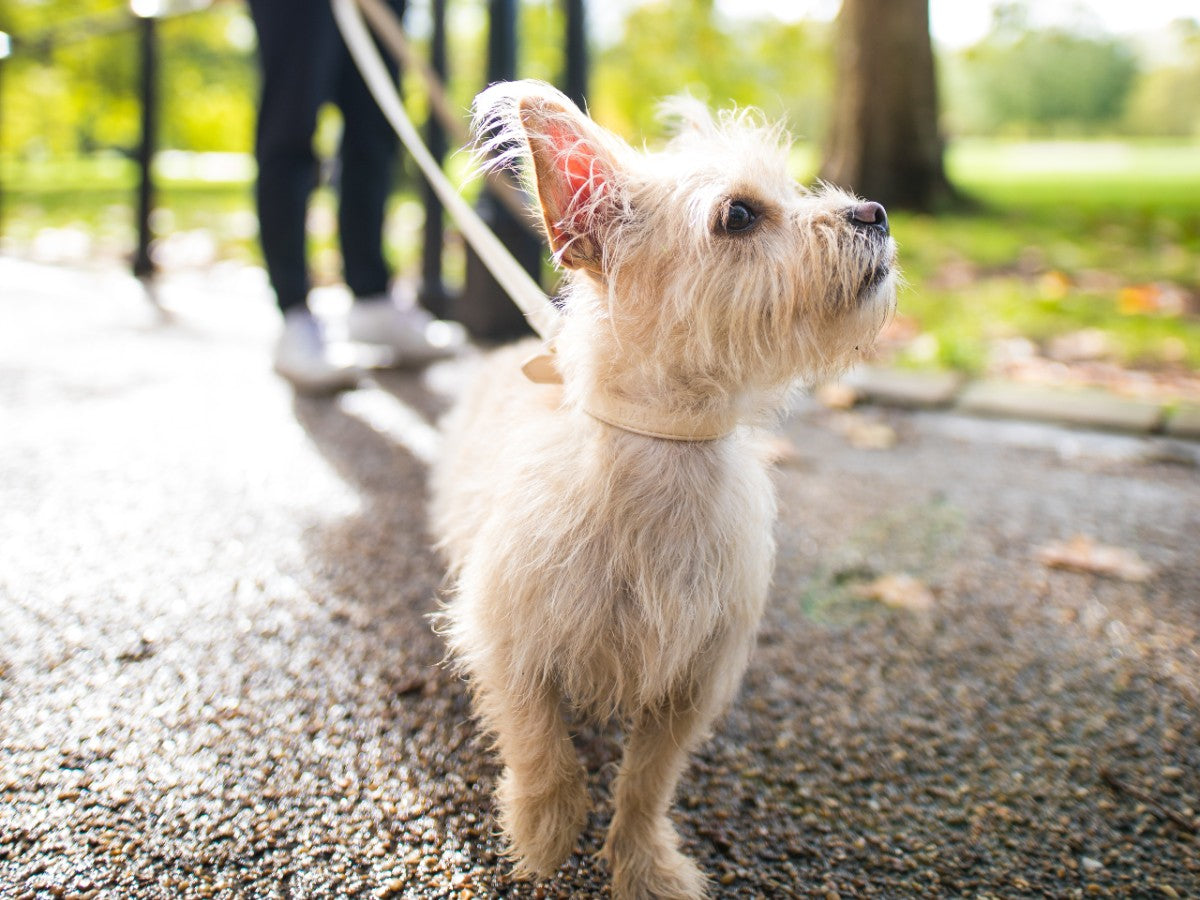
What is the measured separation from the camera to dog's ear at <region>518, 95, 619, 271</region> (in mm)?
1842

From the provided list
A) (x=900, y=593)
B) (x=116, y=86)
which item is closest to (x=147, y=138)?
(x=900, y=593)

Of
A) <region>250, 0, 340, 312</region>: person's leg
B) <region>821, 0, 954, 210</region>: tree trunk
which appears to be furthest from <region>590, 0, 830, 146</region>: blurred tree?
<region>250, 0, 340, 312</region>: person's leg

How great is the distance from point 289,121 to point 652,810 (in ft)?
12.4

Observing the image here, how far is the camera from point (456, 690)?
8.13 ft

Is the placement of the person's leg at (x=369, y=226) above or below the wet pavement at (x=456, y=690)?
above

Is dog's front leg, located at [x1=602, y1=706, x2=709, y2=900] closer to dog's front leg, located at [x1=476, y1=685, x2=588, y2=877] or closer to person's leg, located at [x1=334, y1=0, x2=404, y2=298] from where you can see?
dog's front leg, located at [x1=476, y1=685, x2=588, y2=877]

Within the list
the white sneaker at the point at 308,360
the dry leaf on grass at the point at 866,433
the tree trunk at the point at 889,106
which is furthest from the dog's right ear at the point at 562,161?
the tree trunk at the point at 889,106

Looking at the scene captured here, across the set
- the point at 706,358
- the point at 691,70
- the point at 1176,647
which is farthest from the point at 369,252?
the point at 691,70

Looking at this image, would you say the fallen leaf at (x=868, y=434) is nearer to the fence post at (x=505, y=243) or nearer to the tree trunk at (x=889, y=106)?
the fence post at (x=505, y=243)

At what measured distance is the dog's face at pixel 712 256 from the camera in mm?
1858

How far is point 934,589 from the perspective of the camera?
10.4 ft

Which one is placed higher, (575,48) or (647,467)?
(575,48)

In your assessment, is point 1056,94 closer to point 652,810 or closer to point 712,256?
point 712,256

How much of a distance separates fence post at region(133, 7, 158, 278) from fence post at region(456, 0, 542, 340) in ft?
10.6
